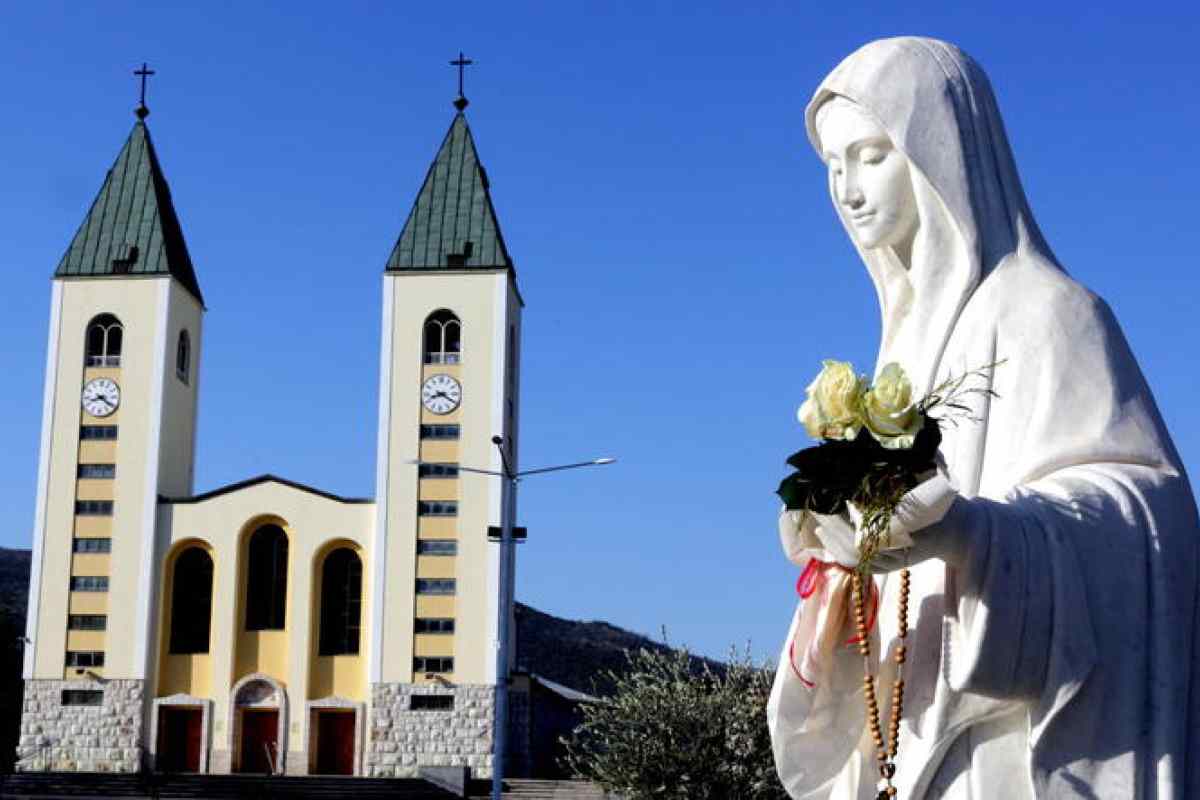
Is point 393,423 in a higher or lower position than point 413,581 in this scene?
higher

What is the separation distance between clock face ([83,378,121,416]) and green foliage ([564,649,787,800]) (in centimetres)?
2816

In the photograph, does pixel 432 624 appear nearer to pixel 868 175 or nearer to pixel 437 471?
pixel 437 471

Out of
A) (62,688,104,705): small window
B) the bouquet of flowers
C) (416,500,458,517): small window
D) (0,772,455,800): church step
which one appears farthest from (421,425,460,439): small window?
the bouquet of flowers

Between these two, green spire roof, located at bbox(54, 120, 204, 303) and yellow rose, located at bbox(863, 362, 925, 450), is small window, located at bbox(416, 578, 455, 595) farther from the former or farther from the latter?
yellow rose, located at bbox(863, 362, 925, 450)

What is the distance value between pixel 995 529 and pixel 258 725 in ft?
172

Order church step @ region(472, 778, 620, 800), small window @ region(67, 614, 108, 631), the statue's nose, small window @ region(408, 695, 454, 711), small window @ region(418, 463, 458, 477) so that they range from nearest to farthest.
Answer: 1. the statue's nose
2. church step @ region(472, 778, 620, 800)
3. small window @ region(408, 695, 454, 711)
4. small window @ region(418, 463, 458, 477)
5. small window @ region(67, 614, 108, 631)

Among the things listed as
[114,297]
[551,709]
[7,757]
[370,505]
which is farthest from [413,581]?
[7,757]

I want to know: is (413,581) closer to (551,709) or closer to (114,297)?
(551,709)

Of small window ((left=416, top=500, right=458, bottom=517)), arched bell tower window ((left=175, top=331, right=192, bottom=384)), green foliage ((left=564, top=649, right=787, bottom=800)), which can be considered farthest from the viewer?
arched bell tower window ((left=175, top=331, right=192, bottom=384))

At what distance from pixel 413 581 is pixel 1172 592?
50.1 meters

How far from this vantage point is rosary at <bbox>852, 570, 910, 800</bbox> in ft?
11.8

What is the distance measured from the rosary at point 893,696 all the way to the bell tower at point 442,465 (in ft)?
156

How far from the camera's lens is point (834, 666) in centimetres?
391

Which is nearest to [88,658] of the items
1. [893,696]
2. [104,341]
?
[104,341]
